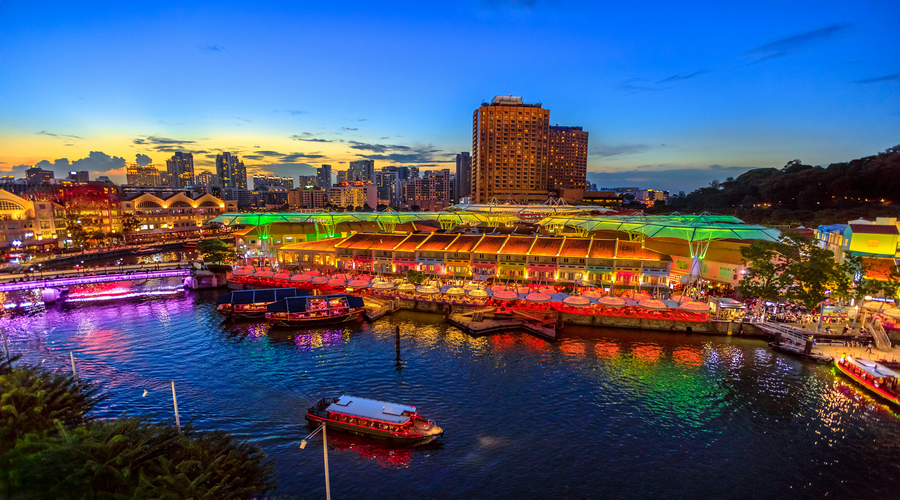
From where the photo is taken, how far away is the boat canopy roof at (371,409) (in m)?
24.6

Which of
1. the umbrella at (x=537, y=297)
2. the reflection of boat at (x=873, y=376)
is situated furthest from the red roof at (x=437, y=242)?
the reflection of boat at (x=873, y=376)

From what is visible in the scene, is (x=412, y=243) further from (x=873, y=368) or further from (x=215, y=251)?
(x=873, y=368)

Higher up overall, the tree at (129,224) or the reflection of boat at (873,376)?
the tree at (129,224)

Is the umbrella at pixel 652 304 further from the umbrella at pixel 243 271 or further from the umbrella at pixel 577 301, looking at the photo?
the umbrella at pixel 243 271

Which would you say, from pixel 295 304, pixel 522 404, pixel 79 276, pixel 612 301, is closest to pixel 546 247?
pixel 612 301

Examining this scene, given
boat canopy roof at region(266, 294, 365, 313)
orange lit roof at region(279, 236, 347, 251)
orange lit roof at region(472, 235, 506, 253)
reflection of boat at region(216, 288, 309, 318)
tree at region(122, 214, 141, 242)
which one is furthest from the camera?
tree at region(122, 214, 141, 242)

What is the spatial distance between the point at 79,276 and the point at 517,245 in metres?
58.8

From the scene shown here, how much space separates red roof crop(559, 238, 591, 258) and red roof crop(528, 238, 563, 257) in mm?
776

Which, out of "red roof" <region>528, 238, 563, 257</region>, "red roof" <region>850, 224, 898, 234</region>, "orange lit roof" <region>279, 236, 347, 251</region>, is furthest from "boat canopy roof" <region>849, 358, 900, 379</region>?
"orange lit roof" <region>279, 236, 347, 251</region>

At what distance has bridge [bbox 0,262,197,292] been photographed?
50750 millimetres

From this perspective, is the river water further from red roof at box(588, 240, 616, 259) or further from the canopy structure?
the canopy structure

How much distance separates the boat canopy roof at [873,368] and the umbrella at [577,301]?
20.4 m

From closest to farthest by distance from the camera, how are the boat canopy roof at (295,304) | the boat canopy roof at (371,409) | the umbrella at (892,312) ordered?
the boat canopy roof at (371,409) → the umbrella at (892,312) → the boat canopy roof at (295,304)

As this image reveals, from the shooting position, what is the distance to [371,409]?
25.5 metres
